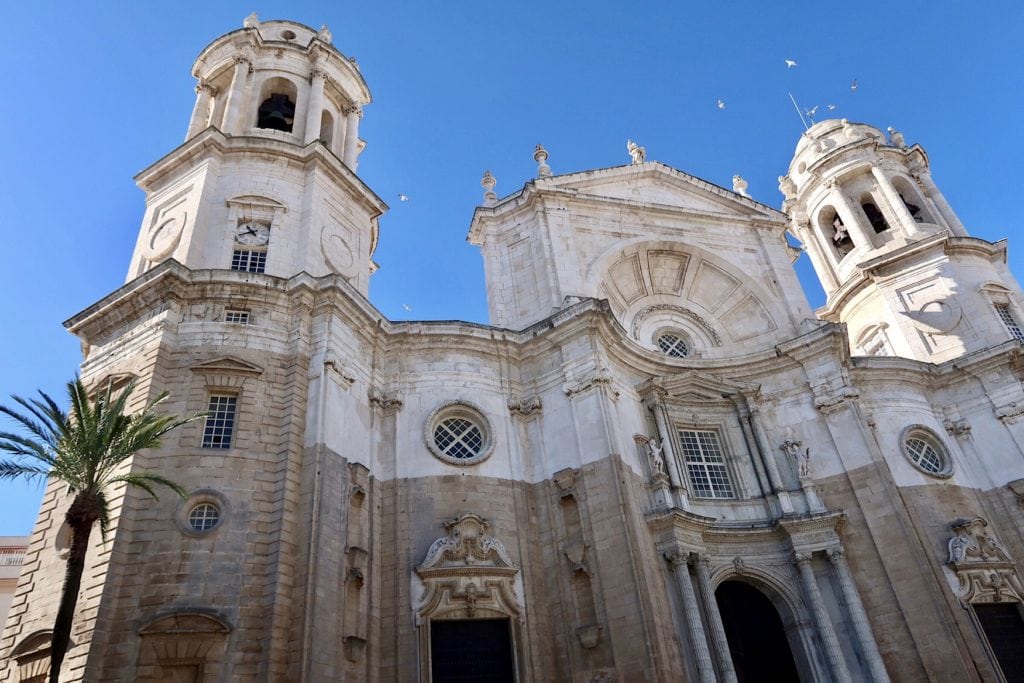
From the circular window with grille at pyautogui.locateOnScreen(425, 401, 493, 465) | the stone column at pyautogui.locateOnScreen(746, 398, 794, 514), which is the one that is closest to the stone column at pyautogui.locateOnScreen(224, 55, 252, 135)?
the circular window with grille at pyautogui.locateOnScreen(425, 401, 493, 465)

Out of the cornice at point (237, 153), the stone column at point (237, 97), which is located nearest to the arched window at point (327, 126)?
the stone column at point (237, 97)

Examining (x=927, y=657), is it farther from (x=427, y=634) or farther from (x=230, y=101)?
(x=230, y=101)

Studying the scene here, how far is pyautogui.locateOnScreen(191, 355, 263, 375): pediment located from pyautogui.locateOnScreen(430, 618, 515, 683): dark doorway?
780 centimetres

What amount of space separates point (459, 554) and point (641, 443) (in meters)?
6.56

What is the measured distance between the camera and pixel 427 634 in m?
18.1

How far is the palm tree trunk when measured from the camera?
12.5 m

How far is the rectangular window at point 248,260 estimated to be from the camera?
2236 cm

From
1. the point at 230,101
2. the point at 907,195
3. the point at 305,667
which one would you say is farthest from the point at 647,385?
the point at 907,195

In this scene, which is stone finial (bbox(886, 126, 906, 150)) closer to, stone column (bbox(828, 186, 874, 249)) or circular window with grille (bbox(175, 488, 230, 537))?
stone column (bbox(828, 186, 874, 249))

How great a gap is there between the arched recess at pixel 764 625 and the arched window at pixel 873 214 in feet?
68.3

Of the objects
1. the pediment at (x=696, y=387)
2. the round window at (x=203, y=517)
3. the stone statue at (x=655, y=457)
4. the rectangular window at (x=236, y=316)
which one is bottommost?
the round window at (x=203, y=517)

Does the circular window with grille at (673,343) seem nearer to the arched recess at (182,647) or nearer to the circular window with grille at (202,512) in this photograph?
the circular window with grille at (202,512)

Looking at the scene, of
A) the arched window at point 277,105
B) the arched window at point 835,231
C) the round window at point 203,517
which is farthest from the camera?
the arched window at point 835,231

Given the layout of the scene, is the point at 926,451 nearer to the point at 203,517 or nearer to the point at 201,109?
the point at 203,517
